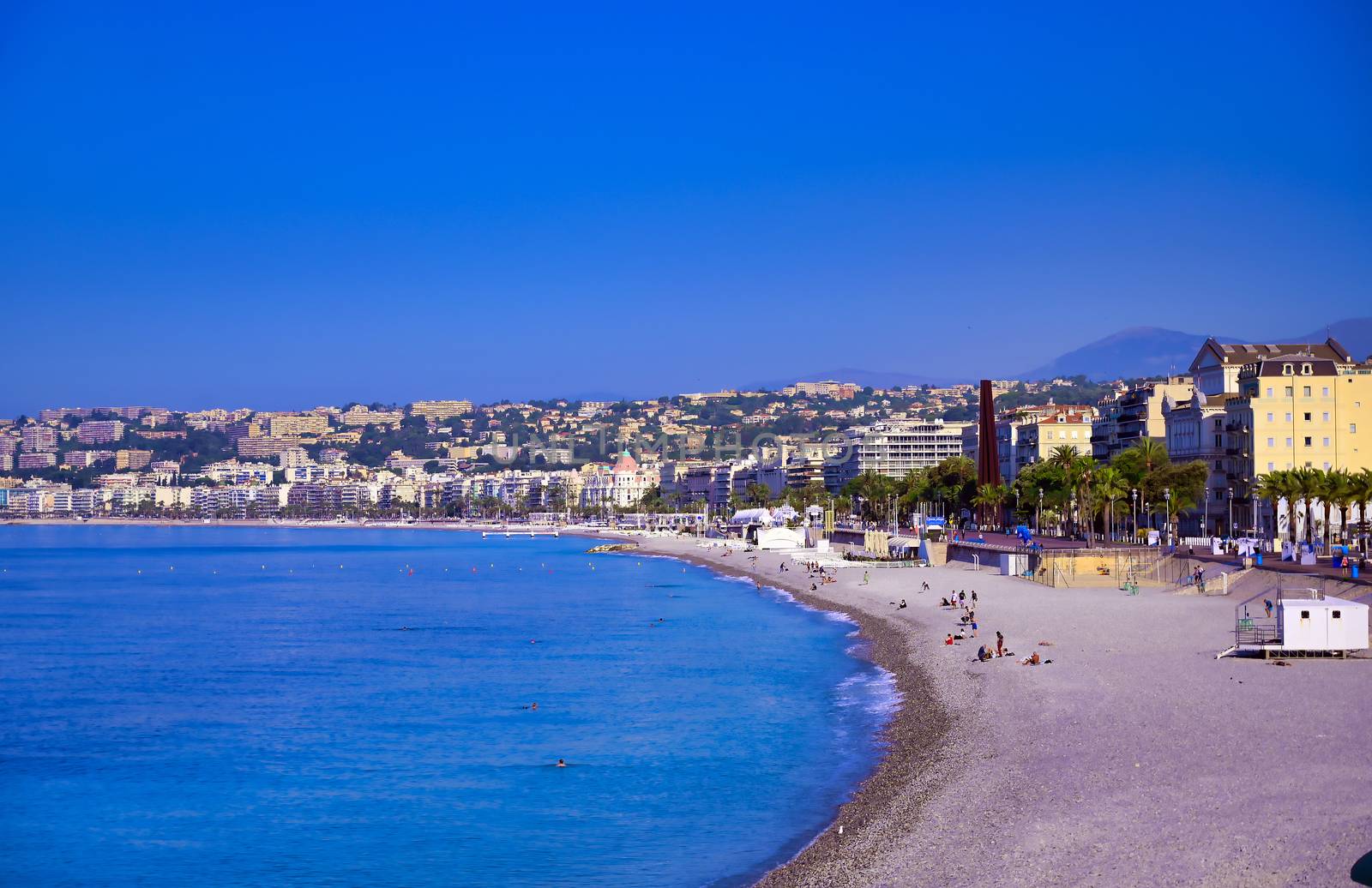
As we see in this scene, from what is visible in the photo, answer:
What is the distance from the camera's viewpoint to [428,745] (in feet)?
81.5

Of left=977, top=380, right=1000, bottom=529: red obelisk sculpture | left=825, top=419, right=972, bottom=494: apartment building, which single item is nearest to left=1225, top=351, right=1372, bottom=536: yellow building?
left=977, top=380, right=1000, bottom=529: red obelisk sculpture

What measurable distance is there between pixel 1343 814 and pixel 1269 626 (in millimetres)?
15680

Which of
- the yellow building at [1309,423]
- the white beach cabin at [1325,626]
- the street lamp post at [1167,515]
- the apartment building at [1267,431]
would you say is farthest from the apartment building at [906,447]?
the white beach cabin at [1325,626]

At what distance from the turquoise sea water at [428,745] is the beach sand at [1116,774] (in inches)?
53.1

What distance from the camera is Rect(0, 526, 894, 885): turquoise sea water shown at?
17844mm

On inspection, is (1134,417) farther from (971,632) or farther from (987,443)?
(971,632)

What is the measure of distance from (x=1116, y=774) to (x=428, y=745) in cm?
1246

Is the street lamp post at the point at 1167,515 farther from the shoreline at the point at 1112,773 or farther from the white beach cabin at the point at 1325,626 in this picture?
the white beach cabin at the point at 1325,626

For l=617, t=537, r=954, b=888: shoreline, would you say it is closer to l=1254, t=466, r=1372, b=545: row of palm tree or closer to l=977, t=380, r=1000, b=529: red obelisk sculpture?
l=1254, t=466, r=1372, b=545: row of palm tree

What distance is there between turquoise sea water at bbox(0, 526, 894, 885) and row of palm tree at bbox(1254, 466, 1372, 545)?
55.6 ft

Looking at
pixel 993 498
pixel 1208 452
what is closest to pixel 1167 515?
pixel 1208 452

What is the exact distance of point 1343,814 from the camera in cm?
1441

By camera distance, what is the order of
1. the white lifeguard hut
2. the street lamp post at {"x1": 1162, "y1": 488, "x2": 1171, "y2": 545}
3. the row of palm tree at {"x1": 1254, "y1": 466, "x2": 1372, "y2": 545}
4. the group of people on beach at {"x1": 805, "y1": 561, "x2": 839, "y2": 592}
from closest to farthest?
the white lifeguard hut < the row of palm tree at {"x1": 1254, "y1": 466, "x2": 1372, "y2": 545} < the street lamp post at {"x1": 1162, "y1": 488, "x2": 1171, "y2": 545} < the group of people on beach at {"x1": 805, "y1": 561, "x2": 839, "y2": 592}

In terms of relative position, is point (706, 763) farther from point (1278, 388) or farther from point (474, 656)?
point (1278, 388)
